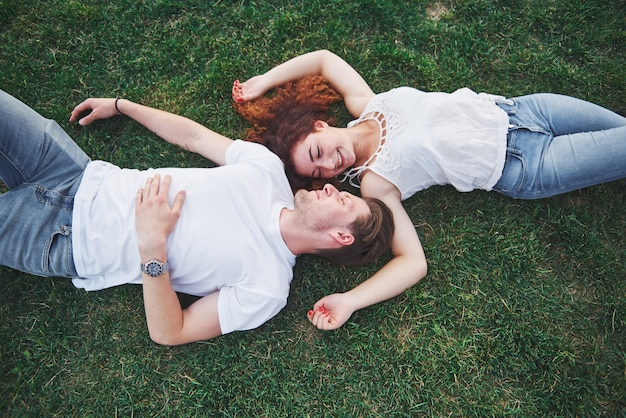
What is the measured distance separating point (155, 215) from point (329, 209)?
3.93 feet

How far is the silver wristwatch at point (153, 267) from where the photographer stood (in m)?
3.07

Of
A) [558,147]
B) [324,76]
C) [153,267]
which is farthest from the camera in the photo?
[324,76]

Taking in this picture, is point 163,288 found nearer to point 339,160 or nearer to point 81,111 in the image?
point 339,160

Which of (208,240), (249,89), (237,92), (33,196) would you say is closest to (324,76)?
(249,89)

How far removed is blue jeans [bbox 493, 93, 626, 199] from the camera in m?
3.58

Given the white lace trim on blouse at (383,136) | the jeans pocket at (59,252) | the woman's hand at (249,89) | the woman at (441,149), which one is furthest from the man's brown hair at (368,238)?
the jeans pocket at (59,252)

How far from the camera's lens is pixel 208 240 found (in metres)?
3.17

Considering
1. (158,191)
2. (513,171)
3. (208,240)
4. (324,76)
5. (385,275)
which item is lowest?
(385,275)

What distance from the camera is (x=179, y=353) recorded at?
371cm

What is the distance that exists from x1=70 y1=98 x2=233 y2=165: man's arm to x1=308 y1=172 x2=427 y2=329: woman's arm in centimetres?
123

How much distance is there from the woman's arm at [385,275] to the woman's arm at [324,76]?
2.52ft

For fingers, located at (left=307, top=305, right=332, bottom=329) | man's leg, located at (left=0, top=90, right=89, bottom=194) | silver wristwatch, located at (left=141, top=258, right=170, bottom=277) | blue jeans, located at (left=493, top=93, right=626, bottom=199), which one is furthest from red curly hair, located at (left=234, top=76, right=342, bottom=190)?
blue jeans, located at (left=493, top=93, right=626, bottom=199)

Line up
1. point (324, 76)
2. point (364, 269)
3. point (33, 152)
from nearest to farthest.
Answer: point (33, 152), point (364, 269), point (324, 76)

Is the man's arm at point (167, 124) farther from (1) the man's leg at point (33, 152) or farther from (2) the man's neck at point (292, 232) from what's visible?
(2) the man's neck at point (292, 232)
